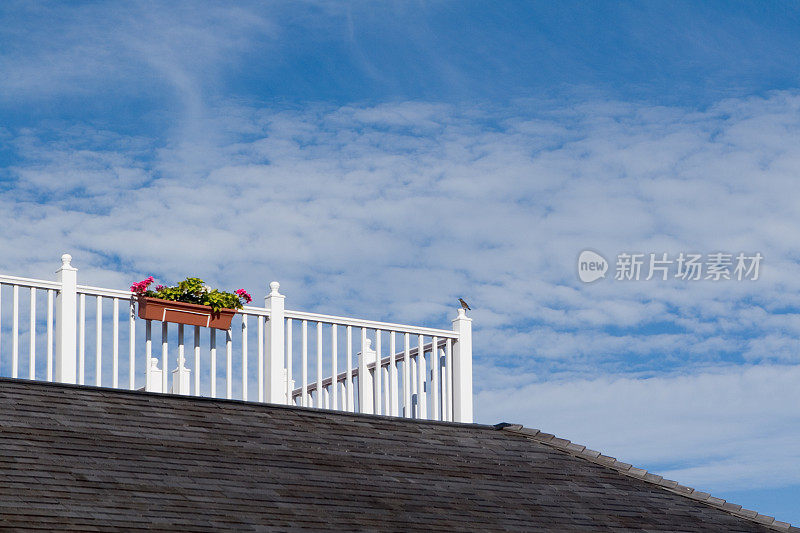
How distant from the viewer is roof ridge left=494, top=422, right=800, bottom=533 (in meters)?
12.0

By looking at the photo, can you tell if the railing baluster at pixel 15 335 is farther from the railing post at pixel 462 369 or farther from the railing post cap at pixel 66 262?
the railing post at pixel 462 369

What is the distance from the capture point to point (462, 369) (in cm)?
1387

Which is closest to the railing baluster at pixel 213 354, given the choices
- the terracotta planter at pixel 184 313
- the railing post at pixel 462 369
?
the terracotta planter at pixel 184 313

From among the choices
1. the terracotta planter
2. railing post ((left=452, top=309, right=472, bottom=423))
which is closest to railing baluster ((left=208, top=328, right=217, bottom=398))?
the terracotta planter

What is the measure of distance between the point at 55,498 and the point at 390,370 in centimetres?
602

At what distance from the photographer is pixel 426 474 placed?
10.7 meters

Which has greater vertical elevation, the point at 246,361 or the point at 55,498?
the point at 246,361

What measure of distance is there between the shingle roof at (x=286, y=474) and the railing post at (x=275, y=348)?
69 centimetres

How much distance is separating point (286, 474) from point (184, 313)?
293 centimetres

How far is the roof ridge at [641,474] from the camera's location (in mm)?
11977

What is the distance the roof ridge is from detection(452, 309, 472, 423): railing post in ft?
1.88

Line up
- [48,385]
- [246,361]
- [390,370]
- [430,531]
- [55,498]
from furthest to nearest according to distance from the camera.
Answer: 1. [390,370]
2. [246,361]
3. [48,385]
4. [430,531]
5. [55,498]

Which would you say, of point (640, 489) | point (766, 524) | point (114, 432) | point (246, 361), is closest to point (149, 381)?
point (246, 361)

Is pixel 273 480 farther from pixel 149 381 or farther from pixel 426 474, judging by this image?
pixel 149 381
